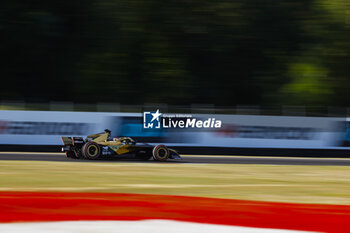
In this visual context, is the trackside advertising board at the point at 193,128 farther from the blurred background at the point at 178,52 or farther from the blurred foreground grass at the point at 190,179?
the blurred background at the point at 178,52

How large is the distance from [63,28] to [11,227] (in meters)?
21.9

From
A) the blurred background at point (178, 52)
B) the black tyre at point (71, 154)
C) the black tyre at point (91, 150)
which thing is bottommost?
the black tyre at point (71, 154)

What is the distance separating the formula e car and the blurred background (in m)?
11.2

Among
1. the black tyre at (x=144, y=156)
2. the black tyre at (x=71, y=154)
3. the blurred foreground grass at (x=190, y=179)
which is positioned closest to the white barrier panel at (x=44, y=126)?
the black tyre at (x=71, y=154)

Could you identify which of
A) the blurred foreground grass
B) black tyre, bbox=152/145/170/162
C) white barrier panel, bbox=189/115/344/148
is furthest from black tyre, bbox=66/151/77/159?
white barrier panel, bbox=189/115/344/148

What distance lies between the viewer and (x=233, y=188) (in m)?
9.00

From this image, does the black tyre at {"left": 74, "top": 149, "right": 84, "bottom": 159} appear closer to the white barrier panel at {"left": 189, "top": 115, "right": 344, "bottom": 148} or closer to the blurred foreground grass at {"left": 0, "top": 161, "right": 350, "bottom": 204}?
the blurred foreground grass at {"left": 0, "top": 161, "right": 350, "bottom": 204}

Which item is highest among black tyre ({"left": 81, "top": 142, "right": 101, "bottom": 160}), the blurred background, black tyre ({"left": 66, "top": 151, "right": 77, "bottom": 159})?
the blurred background

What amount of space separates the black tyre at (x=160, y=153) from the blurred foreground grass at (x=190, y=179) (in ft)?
1.97

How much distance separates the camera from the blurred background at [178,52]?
24875mm

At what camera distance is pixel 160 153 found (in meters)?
13.6

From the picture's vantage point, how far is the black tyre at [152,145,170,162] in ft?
44.5

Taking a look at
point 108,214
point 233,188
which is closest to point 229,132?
point 233,188

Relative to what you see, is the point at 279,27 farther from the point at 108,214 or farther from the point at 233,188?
the point at 108,214
